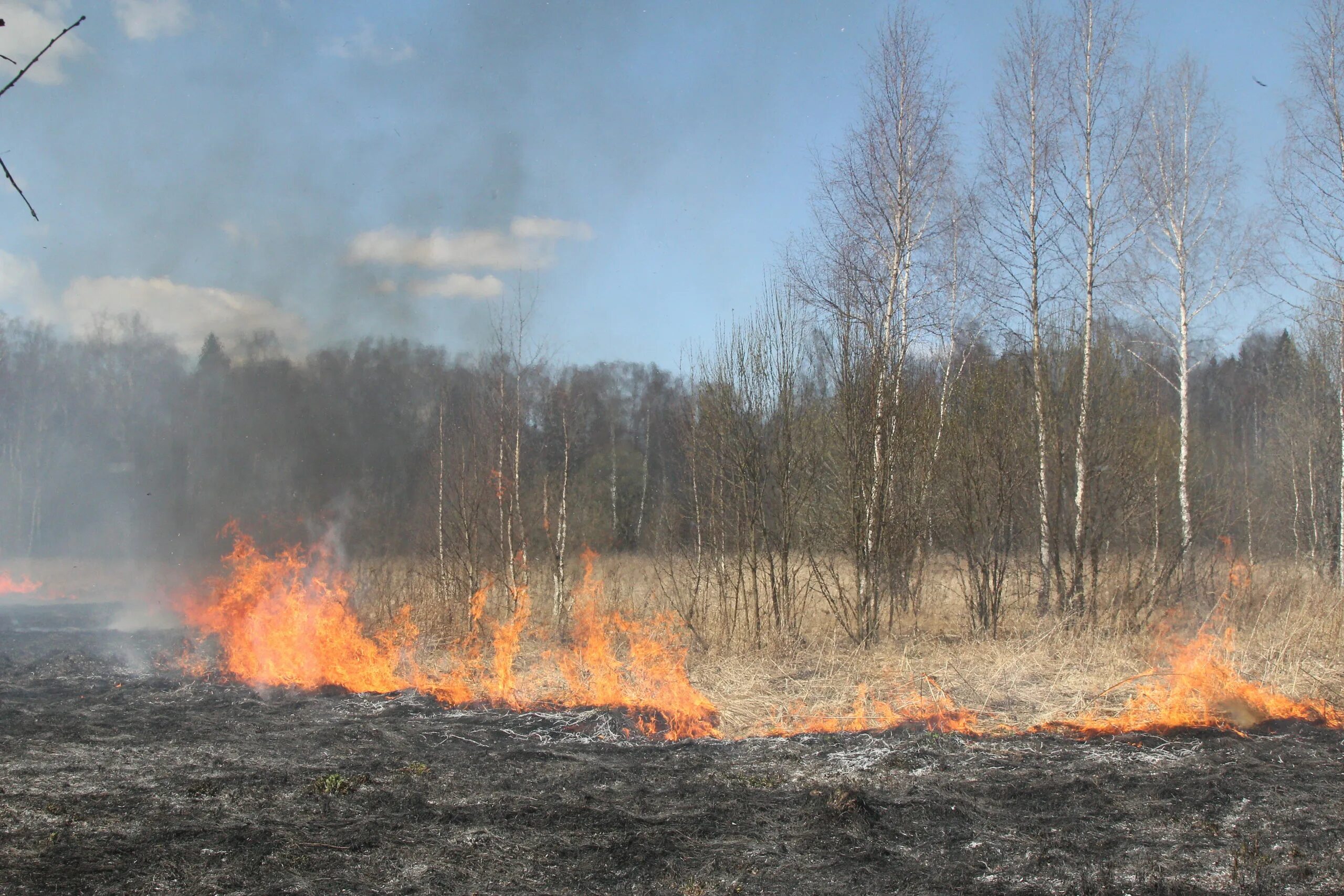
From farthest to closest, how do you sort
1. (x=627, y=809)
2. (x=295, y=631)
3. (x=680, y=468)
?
(x=680, y=468)
(x=295, y=631)
(x=627, y=809)

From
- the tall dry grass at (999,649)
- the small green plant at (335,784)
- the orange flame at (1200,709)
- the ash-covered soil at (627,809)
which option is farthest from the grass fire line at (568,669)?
the small green plant at (335,784)

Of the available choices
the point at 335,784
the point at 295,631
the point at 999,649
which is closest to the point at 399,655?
the point at 295,631

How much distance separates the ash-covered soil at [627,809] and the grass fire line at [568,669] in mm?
434

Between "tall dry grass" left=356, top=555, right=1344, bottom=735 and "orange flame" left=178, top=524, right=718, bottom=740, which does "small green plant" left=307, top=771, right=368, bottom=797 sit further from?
"tall dry grass" left=356, top=555, right=1344, bottom=735

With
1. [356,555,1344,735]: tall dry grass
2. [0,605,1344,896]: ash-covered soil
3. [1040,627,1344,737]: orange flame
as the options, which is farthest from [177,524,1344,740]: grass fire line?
[0,605,1344,896]: ash-covered soil

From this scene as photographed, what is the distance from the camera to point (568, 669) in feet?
29.0

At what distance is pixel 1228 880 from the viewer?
3.96 meters

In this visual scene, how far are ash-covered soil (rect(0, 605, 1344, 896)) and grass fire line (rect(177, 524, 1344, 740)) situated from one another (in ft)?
1.42

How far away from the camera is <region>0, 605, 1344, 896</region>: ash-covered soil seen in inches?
159

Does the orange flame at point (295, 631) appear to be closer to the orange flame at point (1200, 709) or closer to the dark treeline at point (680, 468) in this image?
the dark treeline at point (680, 468)

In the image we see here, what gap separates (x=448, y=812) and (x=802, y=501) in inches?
263

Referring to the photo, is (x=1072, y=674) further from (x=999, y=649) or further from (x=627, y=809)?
(x=627, y=809)

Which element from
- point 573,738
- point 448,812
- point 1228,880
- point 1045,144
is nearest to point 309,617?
point 573,738

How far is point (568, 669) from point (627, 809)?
12.9ft
